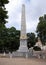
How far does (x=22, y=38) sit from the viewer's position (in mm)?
56594

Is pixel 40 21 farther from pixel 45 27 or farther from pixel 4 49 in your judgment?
pixel 4 49

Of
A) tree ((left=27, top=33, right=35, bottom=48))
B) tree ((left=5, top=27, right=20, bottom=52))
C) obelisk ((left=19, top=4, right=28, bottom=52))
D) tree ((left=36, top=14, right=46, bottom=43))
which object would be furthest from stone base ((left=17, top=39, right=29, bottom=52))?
tree ((left=27, top=33, right=35, bottom=48))

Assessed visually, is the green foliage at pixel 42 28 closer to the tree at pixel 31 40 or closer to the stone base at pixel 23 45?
the stone base at pixel 23 45

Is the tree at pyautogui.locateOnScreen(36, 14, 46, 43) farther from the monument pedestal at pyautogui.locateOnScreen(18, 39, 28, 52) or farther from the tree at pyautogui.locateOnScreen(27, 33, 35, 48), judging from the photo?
the tree at pyautogui.locateOnScreen(27, 33, 35, 48)

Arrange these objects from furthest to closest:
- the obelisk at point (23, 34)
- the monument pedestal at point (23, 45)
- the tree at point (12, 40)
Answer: the tree at point (12, 40) → the monument pedestal at point (23, 45) → the obelisk at point (23, 34)

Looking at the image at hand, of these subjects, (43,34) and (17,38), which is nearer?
(43,34)

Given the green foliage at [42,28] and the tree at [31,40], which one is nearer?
the green foliage at [42,28]

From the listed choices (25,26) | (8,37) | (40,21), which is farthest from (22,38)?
(8,37)

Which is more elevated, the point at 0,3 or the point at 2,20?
the point at 0,3

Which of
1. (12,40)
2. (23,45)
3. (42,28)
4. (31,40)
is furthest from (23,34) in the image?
(31,40)

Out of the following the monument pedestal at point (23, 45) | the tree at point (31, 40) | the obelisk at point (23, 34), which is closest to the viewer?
the obelisk at point (23, 34)

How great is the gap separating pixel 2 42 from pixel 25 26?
13.0 metres

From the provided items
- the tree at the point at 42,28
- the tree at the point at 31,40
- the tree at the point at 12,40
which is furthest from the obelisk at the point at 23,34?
the tree at the point at 31,40

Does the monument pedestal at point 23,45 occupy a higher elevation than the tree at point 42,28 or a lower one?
lower
